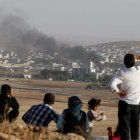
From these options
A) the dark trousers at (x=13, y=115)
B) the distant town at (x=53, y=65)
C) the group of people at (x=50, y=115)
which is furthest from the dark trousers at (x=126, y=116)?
the distant town at (x=53, y=65)

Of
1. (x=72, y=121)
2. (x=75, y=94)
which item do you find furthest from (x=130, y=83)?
(x=75, y=94)

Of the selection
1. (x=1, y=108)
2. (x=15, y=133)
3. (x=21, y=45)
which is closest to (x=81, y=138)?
(x=15, y=133)

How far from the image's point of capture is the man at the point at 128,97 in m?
5.72

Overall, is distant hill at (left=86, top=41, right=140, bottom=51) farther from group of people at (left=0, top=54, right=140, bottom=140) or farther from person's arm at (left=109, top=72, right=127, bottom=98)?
person's arm at (left=109, top=72, right=127, bottom=98)

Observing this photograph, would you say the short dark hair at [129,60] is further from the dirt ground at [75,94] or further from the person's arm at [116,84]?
the dirt ground at [75,94]

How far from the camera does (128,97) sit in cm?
572

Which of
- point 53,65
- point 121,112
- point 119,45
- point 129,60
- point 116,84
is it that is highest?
point 119,45

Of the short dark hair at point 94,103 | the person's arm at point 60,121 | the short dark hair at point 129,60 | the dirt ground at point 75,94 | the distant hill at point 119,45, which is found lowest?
the dirt ground at point 75,94

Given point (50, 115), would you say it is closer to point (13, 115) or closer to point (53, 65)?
point (13, 115)

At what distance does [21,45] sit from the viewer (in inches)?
3868

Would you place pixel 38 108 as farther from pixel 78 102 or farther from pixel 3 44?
pixel 3 44

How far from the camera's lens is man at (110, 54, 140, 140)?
18.8 feet

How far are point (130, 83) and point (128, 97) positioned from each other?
0.17 meters

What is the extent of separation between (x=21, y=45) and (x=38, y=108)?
92.8 metres
